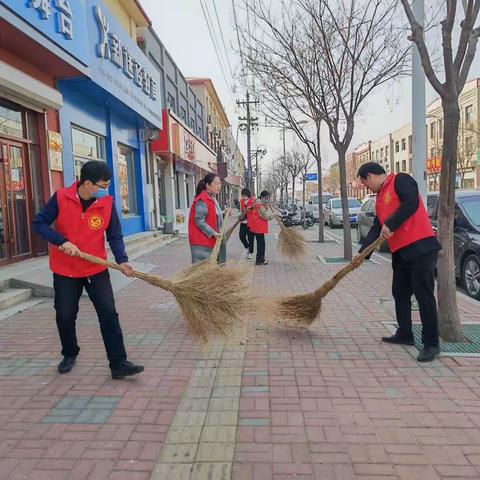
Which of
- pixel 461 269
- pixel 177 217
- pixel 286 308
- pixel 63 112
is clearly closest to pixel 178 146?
pixel 177 217

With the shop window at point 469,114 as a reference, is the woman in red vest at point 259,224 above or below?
below

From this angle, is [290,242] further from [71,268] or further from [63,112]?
[71,268]

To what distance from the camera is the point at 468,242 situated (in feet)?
23.6

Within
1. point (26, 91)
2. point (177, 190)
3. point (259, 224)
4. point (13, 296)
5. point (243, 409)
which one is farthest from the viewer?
point (177, 190)

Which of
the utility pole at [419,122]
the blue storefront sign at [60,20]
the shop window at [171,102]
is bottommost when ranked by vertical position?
the utility pole at [419,122]

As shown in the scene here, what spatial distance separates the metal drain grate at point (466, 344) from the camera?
4375 mm

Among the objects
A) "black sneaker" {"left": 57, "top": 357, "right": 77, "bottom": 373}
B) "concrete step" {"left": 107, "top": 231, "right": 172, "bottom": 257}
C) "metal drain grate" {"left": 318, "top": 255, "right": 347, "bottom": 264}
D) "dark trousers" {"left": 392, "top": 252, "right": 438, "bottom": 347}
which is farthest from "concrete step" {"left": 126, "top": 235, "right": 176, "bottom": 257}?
"dark trousers" {"left": 392, "top": 252, "right": 438, "bottom": 347}

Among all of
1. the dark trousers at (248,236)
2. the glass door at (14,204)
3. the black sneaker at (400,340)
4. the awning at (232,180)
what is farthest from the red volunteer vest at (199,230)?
the awning at (232,180)

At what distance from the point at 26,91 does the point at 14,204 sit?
1939 mm

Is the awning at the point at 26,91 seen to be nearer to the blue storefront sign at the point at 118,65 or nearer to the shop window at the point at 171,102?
the blue storefront sign at the point at 118,65

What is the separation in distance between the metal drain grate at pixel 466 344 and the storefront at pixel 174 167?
43.8 feet

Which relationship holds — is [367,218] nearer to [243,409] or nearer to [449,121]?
[449,121]

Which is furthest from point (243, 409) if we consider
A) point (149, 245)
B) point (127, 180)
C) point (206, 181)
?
point (127, 180)

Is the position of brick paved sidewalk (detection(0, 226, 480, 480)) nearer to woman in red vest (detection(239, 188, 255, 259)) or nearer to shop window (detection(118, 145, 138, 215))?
woman in red vest (detection(239, 188, 255, 259))
